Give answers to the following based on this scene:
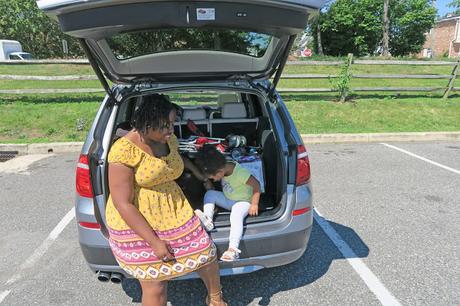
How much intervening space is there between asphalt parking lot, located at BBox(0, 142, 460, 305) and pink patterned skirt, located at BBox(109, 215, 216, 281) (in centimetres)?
71

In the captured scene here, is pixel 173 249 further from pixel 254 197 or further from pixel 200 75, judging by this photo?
pixel 200 75

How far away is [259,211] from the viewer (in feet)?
9.04

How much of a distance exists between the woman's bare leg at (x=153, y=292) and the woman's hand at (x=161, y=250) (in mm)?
183

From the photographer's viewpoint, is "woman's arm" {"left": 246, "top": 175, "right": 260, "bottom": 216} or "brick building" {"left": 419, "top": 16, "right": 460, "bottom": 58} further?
"brick building" {"left": 419, "top": 16, "right": 460, "bottom": 58}

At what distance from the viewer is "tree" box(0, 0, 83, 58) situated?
31.9 m

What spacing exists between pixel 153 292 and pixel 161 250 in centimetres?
30

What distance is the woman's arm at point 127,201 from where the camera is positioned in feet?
6.20

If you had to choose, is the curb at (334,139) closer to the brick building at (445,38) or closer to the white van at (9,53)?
the white van at (9,53)

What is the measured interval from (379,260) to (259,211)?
49.2 inches

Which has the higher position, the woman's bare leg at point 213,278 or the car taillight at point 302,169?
the car taillight at point 302,169

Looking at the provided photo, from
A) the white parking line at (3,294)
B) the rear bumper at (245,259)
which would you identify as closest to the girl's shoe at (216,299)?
the rear bumper at (245,259)

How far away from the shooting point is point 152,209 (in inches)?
80.0

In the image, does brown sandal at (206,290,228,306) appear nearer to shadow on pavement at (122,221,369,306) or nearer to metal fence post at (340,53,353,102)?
shadow on pavement at (122,221,369,306)

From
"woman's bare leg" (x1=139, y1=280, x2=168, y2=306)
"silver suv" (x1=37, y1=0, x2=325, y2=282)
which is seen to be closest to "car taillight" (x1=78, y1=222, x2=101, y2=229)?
"silver suv" (x1=37, y1=0, x2=325, y2=282)
